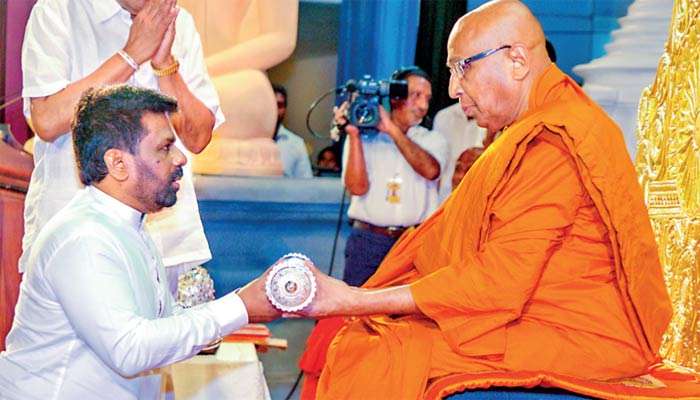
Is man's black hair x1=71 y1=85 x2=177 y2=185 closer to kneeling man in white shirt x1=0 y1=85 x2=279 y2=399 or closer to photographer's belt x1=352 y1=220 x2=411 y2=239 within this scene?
kneeling man in white shirt x1=0 y1=85 x2=279 y2=399

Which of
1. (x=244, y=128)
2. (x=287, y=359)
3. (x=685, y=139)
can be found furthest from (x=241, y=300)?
(x=244, y=128)

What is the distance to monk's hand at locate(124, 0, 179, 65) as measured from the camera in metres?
3.00

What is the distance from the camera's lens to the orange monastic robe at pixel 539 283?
2.71m

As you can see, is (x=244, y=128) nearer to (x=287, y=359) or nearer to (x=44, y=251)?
(x=287, y=359)

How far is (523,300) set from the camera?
8.86 ft

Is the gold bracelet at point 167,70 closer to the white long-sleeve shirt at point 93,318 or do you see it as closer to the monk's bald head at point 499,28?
the white long-sleeve shirt at point 93,318

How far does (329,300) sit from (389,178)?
2938 mm

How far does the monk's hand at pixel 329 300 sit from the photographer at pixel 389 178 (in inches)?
106

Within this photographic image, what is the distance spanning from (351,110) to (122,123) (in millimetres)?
3097

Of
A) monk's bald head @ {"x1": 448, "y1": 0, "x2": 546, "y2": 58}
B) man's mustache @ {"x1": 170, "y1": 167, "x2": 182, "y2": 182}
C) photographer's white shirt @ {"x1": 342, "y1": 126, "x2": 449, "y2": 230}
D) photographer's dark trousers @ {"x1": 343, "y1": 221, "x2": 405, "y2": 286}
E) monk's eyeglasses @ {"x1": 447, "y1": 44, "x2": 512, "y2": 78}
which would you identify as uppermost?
monk's bald head @ {"x1": 448, "y1": 0, "x2": 546, "y2": 58}

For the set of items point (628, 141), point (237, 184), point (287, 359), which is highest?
point (628, 141)

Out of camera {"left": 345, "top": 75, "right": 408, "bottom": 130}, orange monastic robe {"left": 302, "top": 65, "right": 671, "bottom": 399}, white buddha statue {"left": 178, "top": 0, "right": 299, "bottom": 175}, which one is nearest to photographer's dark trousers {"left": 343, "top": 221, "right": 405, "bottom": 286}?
camera {"left": 345, "top": 75, "right": 408, "bottom": 130}

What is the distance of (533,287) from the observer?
271cm

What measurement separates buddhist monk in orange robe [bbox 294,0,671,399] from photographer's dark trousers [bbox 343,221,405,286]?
2.58 meters
